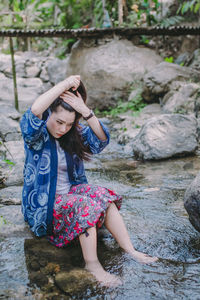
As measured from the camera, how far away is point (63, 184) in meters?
2.46

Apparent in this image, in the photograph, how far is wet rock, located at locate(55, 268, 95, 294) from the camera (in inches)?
71.7

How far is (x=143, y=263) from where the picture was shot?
213 cm

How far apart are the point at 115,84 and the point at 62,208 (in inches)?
339

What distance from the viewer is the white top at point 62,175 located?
7.87 ft

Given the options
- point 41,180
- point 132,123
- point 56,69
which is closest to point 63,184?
point 41,180

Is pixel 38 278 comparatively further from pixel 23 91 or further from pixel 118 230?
pixel 23 91

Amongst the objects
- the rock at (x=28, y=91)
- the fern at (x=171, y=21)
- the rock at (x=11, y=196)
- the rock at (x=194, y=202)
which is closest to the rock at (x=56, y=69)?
the rock at (x=28, y=91)

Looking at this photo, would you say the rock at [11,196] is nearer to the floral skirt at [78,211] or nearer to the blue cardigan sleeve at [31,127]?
the floral skirt at [78,211]

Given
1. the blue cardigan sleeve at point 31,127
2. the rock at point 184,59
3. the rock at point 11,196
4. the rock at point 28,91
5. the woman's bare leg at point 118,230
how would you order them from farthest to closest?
1. the rock at point 28,91
2. the rock at point 184,59
3. the rock at point 11,196
4. the woman's bare leg at point 118,230
5. the blue cardigan sleeve at point 31,127

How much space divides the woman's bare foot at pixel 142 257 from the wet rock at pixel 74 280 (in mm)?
393

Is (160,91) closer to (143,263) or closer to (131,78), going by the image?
(131,78)

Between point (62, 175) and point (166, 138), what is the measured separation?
3.04 m

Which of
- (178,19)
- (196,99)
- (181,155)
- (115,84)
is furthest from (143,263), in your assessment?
(178,19)

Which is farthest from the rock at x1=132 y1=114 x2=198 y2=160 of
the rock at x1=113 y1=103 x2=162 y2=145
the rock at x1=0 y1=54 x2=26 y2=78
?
the rock at x1=0 y1=54 x2=26 y2=78
